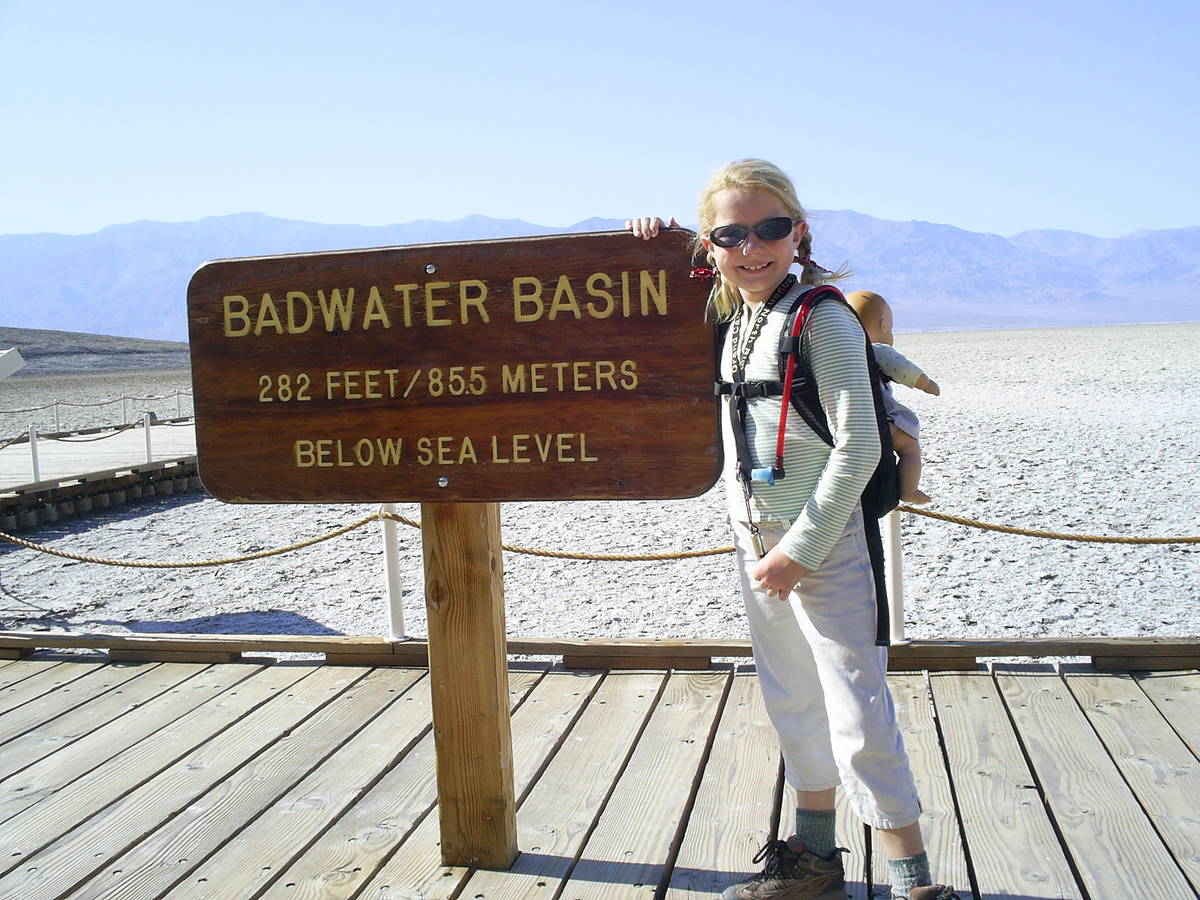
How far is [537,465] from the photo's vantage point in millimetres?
2551

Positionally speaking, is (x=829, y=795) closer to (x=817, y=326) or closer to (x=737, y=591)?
(x=817, y=326)

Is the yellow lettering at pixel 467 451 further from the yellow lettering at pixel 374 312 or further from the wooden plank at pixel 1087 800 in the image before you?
the wooden plank at pixel 1087 800

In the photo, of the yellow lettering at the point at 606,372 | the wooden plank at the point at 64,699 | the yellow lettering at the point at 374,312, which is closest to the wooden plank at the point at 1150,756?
the yellow lettering at the point at 606,372

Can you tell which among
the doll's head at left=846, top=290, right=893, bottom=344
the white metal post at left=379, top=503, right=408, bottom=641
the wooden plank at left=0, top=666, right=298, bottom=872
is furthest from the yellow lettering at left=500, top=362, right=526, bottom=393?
the white metal post at left=379, top=503, right=408, bottom=641

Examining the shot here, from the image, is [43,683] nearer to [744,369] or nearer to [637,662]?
[637,662]

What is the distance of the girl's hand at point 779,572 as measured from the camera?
7.48 feet

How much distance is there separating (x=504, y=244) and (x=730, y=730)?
6.13 ft

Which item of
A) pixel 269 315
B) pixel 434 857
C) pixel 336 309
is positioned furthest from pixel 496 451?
pixel 434 857

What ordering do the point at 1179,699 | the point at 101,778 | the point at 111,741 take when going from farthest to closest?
the point at 111,741 → the point at 1179,699 → the point at 101,778

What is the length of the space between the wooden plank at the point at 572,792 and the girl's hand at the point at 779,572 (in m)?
0.96

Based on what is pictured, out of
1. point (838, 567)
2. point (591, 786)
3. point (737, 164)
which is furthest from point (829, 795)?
Result: point (737, 164)

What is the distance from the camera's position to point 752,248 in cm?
234

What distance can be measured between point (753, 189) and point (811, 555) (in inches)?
30.9

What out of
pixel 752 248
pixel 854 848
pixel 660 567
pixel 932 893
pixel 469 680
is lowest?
pixel 660 567
